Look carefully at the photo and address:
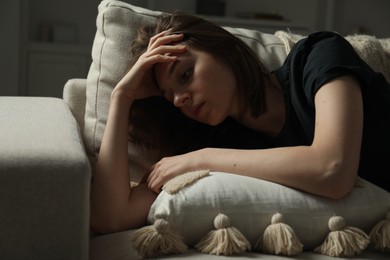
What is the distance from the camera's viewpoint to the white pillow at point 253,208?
1092 mm

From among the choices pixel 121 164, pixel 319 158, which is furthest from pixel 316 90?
pixel 121 164

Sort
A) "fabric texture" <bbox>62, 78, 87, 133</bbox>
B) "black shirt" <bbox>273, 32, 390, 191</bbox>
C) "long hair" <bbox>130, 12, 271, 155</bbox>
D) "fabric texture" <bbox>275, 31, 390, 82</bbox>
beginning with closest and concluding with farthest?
"black shirt" <bbox>273, 32, 390, 191</bbox>, "long hair" <bbox>130, 12, 271, 155</bbox>, "fabric texture" <bbox>62, 78, 87, 133</bbox>, "fabric texture" <bbox>275, 31, 390, 82</bbox>

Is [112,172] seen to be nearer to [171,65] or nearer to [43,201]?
[171,65]

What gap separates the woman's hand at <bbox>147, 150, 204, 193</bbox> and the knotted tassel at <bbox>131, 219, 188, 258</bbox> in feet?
0.54

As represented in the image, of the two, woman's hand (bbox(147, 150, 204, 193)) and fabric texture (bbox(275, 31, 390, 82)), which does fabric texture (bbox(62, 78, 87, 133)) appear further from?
fabric texture (bbox(275, 31, 390, 82))

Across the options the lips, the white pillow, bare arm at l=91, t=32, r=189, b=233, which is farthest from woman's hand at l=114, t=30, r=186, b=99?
the white pillow

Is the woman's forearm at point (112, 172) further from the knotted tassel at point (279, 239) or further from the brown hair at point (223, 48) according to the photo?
the knotted tassel at point (279, 239)

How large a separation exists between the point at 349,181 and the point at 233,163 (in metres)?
0.20

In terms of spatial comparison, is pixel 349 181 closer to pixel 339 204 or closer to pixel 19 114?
pixel 339 204

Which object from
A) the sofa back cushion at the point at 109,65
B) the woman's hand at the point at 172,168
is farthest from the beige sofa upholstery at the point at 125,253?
the sofa back cushion at the point at 109,65

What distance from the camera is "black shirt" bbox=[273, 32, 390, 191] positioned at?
1322mm

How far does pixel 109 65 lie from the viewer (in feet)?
4.95

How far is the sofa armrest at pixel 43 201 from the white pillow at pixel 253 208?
0.61 ft

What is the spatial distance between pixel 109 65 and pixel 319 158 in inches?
22.1
